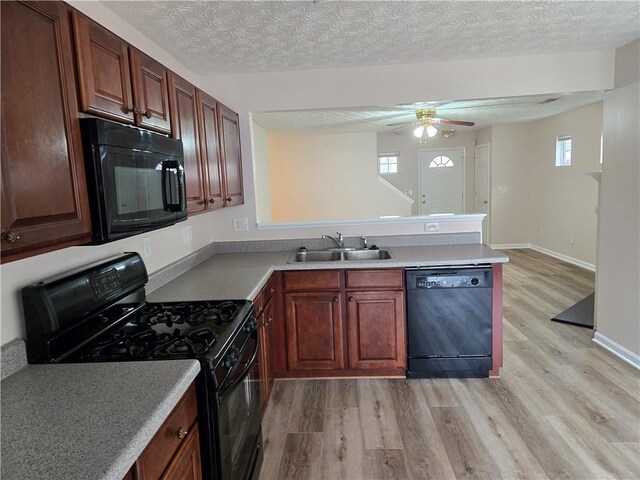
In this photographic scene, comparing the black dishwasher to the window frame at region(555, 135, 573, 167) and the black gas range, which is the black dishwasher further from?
the window frame at region(555, 135, 573, 167)

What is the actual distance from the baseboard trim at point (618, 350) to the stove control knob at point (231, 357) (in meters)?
3.00

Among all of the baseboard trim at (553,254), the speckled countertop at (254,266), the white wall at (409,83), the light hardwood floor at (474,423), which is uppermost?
the white wall at (409,83)

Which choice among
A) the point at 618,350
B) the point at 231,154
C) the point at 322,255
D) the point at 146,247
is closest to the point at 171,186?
the point at 146,247

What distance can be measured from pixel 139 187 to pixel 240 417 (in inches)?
40.9

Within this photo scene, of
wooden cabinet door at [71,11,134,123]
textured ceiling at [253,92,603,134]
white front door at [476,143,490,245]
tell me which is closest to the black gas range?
wooden cabinet door at [71,11,134,123]

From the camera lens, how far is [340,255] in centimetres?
335

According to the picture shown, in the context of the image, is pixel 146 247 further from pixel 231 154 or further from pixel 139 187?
pixel 231 154

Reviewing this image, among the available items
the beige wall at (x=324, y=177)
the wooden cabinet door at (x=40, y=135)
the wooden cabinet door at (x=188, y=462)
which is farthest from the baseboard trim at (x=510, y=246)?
the wooden cabinet door at (x=40, y=135)

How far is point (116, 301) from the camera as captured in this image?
1.77 m

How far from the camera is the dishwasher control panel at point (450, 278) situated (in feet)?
9.30

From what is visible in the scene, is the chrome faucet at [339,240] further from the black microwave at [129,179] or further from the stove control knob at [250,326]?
the black microwave at [129,179]

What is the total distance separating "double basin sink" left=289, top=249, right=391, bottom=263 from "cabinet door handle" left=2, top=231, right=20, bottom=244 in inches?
91.0

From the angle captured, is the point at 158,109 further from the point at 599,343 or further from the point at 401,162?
the point at 401,162

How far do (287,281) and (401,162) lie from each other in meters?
6.16
